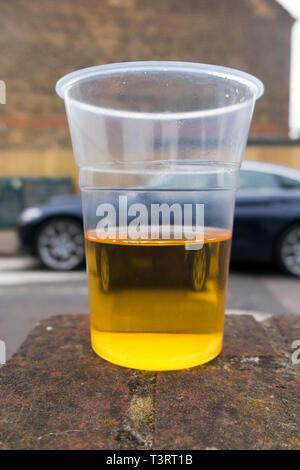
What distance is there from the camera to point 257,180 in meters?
4.45

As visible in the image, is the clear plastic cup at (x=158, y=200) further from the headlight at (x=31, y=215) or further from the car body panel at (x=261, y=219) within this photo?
the headlight at (x=31, y=215)

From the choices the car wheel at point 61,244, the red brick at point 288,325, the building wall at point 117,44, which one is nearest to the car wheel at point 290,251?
the car wheel at point 61,244

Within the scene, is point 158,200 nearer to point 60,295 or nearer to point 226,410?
point 226,410

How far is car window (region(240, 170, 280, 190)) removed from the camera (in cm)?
443

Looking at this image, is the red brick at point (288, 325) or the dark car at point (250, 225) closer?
the red brick at point (288, 325)

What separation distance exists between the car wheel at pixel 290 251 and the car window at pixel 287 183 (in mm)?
532

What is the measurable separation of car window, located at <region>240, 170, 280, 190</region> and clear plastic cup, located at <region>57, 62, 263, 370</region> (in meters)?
3.67

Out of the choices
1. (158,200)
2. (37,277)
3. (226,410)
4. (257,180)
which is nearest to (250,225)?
(257,180)

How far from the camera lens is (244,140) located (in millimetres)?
914

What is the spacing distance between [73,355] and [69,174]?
1049 cm

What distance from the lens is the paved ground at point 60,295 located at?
2.74 metres

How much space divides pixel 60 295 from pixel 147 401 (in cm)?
273
